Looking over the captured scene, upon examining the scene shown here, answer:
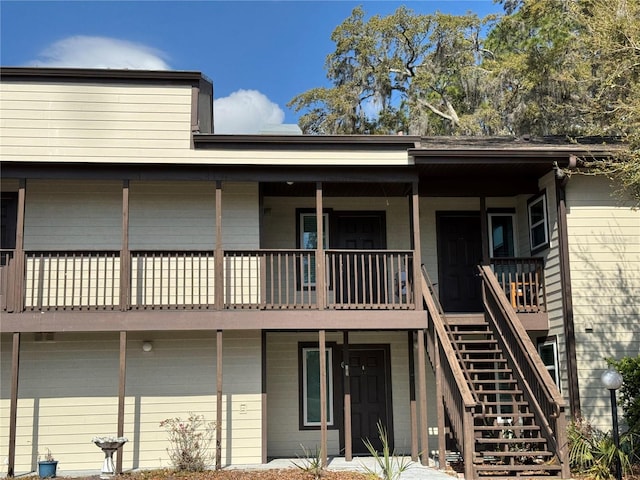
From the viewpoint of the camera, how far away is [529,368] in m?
10.4

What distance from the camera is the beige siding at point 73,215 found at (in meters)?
12.5

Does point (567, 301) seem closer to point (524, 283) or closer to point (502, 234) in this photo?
point (524, 283)

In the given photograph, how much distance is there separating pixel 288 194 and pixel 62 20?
255 inches

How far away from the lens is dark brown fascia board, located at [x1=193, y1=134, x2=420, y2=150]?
11.5m

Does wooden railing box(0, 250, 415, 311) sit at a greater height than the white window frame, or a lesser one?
lesser

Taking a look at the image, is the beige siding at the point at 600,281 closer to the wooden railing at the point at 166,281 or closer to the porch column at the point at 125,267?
the wooden railing at the point at 166,281

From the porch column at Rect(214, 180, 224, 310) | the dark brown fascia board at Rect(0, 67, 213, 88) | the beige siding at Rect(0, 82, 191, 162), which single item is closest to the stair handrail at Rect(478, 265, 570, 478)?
the porch column at Rect(214, 180, 224, 310)

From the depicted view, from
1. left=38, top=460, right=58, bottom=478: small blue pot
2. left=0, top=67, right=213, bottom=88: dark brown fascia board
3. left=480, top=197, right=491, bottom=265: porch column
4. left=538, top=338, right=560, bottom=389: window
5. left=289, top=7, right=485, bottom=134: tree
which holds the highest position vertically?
left=289, top=7, right=485, bottom=134: tree

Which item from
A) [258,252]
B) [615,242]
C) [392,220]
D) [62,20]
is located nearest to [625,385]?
[615,242]

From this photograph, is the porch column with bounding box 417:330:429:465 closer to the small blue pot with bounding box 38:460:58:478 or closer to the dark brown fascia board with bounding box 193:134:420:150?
the dark brown fascia board with bounding box 193:134:420:150

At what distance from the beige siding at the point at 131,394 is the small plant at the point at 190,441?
0.16 metres

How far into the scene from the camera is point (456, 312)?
1380 centimetres

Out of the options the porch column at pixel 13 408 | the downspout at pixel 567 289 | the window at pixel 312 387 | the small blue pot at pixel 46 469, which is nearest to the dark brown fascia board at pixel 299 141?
the downspout at pixel 567 289

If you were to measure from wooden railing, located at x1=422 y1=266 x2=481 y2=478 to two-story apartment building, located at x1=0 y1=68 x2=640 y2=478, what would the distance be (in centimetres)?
7
